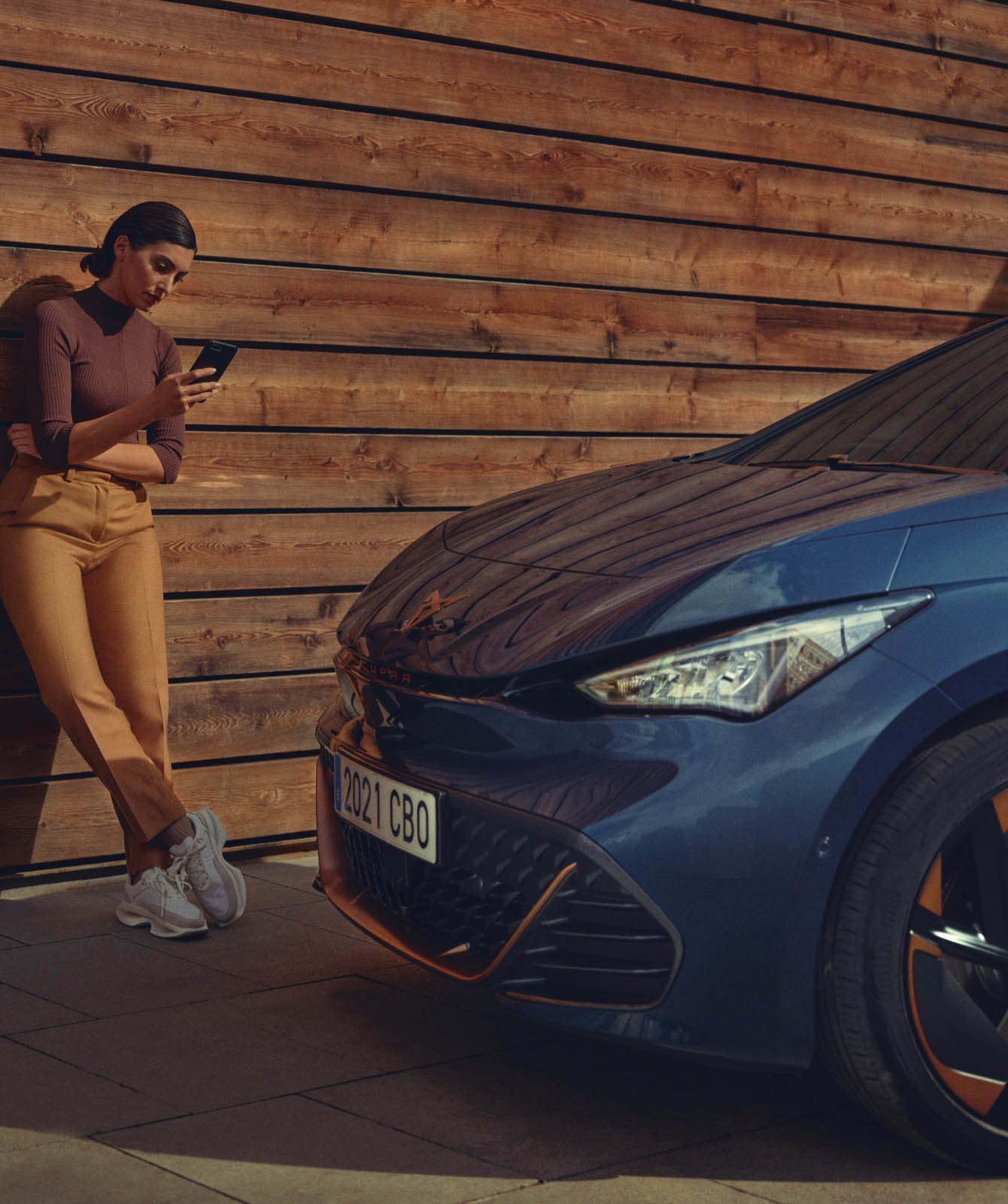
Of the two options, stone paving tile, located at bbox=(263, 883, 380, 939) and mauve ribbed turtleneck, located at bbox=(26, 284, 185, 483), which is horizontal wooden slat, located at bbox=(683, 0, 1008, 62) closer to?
mauve ribbed turtleneck, located at bbox=(26, 284, 185, 483)

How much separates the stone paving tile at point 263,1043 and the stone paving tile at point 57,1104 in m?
0.04

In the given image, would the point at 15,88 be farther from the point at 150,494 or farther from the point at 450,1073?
the point at 450,1073

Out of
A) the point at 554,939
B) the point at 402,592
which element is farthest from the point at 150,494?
the point at 554,939

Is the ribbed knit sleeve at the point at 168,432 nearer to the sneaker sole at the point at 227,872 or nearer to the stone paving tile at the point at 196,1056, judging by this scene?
the sneaker sole at the point at 227,872

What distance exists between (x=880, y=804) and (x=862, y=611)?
306 millimetres

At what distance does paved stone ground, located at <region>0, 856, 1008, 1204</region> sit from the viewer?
2.68 meters

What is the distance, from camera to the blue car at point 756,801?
2.60 metres

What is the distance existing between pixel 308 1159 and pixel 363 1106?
25cm

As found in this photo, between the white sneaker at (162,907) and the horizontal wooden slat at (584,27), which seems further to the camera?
the horizontal wooden slat at (584,27)

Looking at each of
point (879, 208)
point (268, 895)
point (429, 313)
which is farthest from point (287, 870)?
point (879, 208)

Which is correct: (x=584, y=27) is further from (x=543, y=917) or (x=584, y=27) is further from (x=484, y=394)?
(x=543, y=917)

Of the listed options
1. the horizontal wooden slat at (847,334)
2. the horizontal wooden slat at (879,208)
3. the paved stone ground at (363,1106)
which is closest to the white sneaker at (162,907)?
the paved stone ground at (363,1106)

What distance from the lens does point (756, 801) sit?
2576 mm

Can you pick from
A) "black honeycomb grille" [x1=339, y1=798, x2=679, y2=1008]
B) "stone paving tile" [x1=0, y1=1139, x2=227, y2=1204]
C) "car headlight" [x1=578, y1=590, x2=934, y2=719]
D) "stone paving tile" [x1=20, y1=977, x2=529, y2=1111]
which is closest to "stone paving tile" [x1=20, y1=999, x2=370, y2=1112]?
"stone paving tile" [x1=20, y1=977, x2=529, y2=1111]
